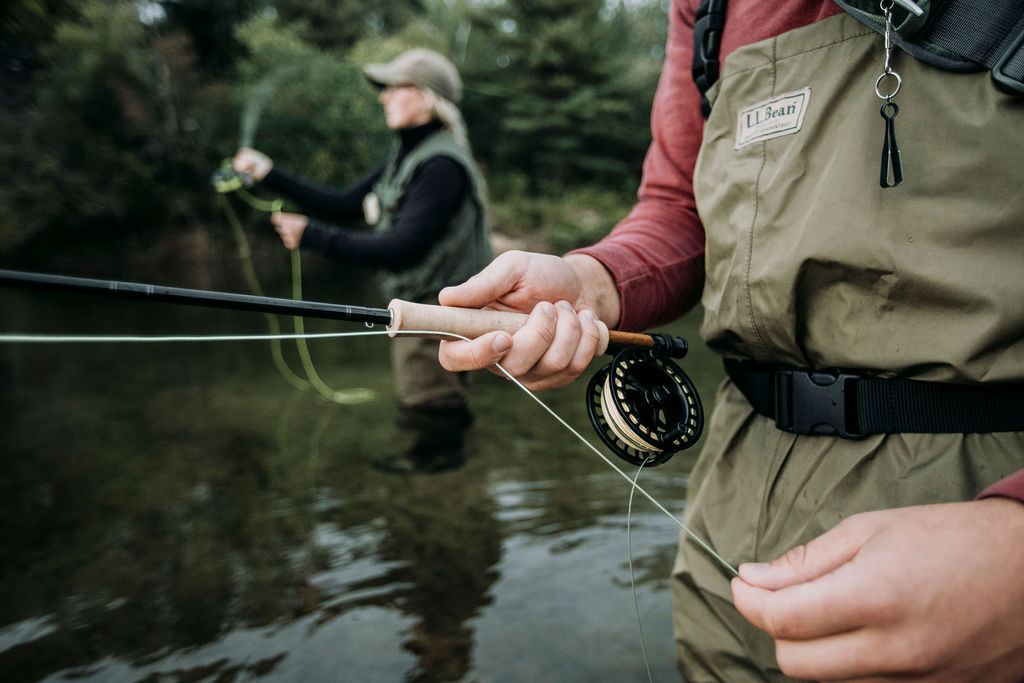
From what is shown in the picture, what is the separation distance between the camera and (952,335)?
887mm

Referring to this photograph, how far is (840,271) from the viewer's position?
98 centimetres

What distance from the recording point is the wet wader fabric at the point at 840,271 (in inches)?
33.7

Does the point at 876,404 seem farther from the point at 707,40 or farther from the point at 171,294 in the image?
the point at 171,294

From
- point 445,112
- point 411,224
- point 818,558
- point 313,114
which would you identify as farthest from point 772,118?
point 313,114

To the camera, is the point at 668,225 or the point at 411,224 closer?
the point at 668,225

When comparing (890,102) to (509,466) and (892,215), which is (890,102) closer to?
(892,215)

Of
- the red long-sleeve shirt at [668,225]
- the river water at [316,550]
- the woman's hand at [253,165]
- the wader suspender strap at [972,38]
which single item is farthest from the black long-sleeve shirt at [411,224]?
the wader suspender strap at [972,38]

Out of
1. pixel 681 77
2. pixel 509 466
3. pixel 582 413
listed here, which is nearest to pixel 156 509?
pixel 509 466

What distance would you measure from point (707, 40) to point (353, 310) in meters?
0.76

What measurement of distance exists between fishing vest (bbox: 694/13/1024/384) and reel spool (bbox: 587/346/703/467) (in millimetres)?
136

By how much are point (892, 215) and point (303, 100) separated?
62.7 feet

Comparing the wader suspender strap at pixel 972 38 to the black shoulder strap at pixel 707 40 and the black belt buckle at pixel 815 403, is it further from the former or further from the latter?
the black belt buckle at pixel 815 403

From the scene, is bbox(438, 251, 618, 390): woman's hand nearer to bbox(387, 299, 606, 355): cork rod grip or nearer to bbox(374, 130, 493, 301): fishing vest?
bbox(387, 299, 606, 355): cork rod grip

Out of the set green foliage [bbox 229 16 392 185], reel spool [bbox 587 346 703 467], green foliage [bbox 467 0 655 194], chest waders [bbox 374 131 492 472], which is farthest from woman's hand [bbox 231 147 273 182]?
green foliage [bbox 467 0 655 194]
